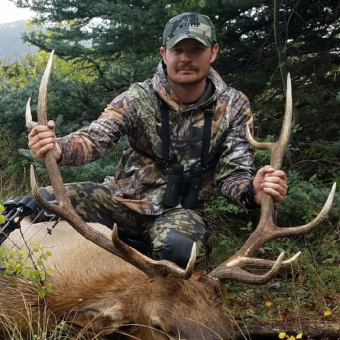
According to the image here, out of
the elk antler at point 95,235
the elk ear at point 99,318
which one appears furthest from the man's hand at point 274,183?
the elk ear at point 99,318

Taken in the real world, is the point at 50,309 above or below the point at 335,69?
below

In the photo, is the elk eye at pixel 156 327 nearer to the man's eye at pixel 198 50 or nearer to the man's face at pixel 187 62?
the man's face at pixel 187 62

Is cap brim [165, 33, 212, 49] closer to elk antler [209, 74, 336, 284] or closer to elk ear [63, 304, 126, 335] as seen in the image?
elk antler [209, 74, 336, 284]

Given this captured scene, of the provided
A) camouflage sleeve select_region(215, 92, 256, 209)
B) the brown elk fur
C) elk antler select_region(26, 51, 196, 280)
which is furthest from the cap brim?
the brown elk fur

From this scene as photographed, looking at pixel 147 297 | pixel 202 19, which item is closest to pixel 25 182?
pixel 202 19

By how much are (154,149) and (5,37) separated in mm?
109957

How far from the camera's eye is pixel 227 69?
21.8ft

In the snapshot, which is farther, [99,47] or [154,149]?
[99,47]

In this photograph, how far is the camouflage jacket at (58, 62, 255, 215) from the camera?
4.10 metres

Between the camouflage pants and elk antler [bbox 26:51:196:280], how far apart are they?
0.70 metres

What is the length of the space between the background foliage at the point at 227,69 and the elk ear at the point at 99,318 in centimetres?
215

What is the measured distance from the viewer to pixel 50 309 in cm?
310

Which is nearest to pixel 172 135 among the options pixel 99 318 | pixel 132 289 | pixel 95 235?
pixel 95 235

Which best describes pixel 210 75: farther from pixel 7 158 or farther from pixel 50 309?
pixel 7 158
